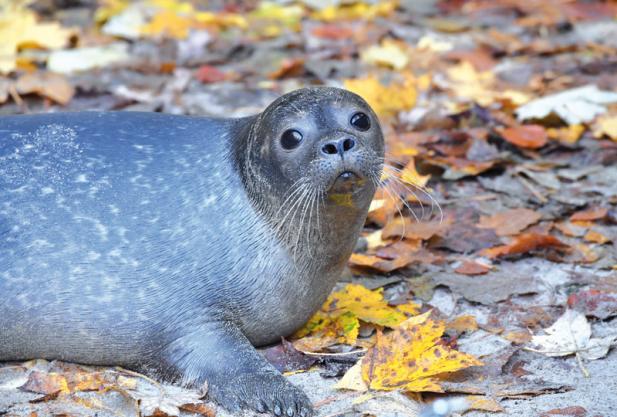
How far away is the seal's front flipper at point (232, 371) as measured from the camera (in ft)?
14.4

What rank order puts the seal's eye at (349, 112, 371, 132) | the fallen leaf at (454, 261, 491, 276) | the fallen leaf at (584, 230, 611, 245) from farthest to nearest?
1. the fallen leaf at (584, 230, 611, 245)
2. the fallen leaf at (454, 261, 491, 276)
3. the seal's eye at (349, 112, 371, 132)

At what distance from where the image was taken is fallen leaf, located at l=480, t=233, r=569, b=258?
5898 millimetres

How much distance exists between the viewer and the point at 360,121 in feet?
15.9

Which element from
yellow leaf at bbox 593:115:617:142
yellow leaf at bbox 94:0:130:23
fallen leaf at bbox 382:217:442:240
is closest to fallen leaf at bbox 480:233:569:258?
fallen leaf at bbox 382:217:442:240

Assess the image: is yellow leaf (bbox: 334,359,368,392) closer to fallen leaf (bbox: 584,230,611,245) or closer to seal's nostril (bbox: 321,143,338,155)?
seal's nostril (bbox: 321,143,338,155)

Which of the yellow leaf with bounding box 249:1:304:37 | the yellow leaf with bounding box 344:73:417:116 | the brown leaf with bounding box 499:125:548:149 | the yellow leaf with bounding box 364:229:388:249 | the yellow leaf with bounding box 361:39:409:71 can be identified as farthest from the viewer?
the yellow leaf with bounding box 249:1:304:37

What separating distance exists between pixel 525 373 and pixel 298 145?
1.43m

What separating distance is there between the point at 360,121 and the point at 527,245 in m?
1.60

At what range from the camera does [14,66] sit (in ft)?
27.6

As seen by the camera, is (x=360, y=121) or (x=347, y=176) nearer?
(x=347, y=176)

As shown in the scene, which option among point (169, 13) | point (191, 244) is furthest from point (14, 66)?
point (191, 244)

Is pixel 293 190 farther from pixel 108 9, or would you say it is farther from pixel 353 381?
pixel 108 9

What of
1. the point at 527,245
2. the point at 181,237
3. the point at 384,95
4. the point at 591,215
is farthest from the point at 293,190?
the point at 384,95

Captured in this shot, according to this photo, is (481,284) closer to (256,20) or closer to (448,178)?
(448,178)
